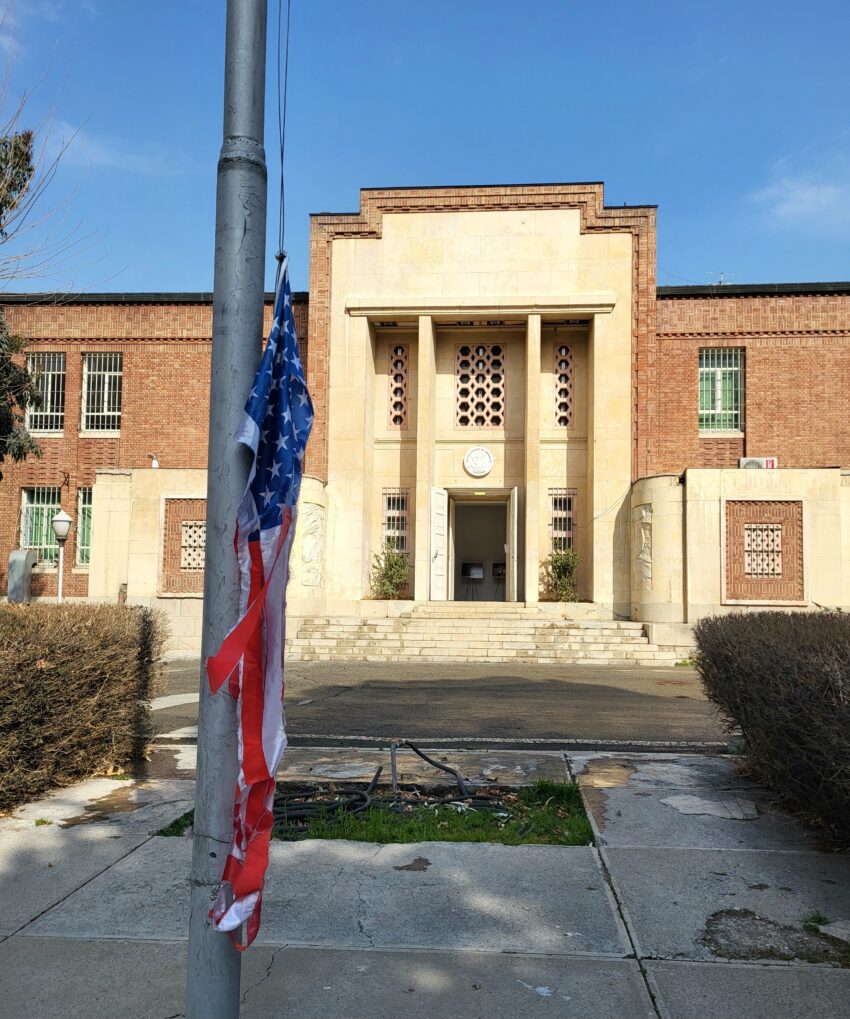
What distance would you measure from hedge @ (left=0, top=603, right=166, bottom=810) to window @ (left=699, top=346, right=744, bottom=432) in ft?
69.4

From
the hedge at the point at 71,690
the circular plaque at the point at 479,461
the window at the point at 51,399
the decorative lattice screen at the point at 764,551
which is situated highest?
the window at the point at 51,399

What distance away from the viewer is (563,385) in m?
26.5

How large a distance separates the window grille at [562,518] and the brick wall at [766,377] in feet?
8.53

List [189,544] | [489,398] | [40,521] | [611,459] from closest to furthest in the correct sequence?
1. [189,544]
2. [611,459]
3. [489,398]
4. [40,521]

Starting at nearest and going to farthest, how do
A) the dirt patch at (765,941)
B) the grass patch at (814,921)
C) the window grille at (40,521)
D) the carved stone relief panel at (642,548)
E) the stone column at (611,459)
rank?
the dirt patch at (765,941)
the grass patch at (814,921)
the carved stone relief panel at (642,548)
the stone column at (611,459)
the window grille at (40,521)

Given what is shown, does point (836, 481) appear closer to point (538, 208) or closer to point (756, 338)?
point (756, 338)

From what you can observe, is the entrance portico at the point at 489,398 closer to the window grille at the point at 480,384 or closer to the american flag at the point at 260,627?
the window grille at the point at 480,384

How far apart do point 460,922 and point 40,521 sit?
26.4 metres

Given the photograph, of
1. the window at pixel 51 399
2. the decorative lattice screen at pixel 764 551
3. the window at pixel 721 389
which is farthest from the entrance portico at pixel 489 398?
the window at pixel 51 399

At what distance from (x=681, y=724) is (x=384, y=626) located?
38.9 feet

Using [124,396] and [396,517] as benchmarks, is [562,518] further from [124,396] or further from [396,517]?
[124,396]

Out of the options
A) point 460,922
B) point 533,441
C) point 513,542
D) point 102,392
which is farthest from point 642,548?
point 460,922

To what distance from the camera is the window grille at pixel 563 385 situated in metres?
26.4

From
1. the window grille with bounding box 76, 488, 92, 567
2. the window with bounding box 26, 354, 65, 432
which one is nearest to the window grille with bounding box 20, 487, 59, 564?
the window grille with bounding box 76, 488, 92, 567
